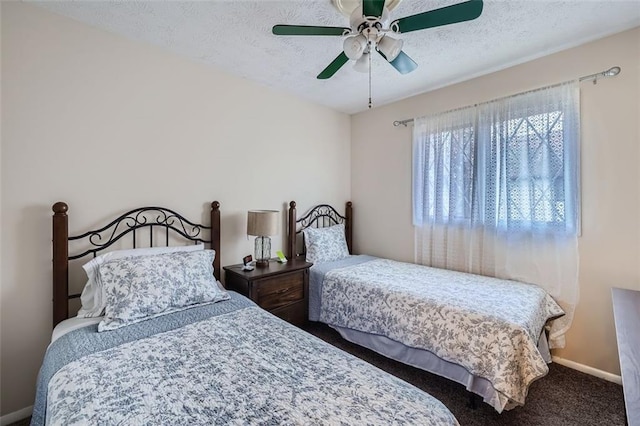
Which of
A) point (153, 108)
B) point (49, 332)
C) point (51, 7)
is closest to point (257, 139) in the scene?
point (153, 108)

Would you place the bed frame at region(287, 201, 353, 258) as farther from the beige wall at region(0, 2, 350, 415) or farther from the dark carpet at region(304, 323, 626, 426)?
the dark carpet at region(304, 323, 626, 426)

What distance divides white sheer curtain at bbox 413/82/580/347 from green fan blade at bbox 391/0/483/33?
4.59 ft

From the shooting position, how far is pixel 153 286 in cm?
180

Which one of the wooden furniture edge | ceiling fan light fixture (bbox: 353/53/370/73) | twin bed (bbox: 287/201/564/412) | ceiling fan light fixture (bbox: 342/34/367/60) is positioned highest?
ceiling fan light fixture (bbox: 353/53/370/73)

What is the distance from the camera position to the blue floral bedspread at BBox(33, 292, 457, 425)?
0.99 metres

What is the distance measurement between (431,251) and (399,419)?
2419mm

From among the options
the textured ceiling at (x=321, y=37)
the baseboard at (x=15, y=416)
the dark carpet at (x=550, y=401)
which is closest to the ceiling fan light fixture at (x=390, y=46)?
the textured ceiling at (x=321, y=37)

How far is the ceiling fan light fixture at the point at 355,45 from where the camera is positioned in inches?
63.4

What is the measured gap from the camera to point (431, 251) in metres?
3.18

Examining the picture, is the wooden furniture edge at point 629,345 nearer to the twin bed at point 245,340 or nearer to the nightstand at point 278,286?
the twin bed at point 245,340

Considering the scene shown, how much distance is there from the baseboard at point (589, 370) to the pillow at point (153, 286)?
274 cm

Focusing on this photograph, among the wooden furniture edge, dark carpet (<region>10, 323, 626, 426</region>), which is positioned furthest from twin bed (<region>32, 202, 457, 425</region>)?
dark carpet (<region>10, 323, 626, 426</region>)

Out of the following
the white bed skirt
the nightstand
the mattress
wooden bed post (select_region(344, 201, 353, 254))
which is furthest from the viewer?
wooden bed post (select_region(344, 201, 353, 254))

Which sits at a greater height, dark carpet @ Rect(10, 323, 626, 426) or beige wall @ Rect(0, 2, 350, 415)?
beige wall @ Rect(0, 2, 350, 415)
